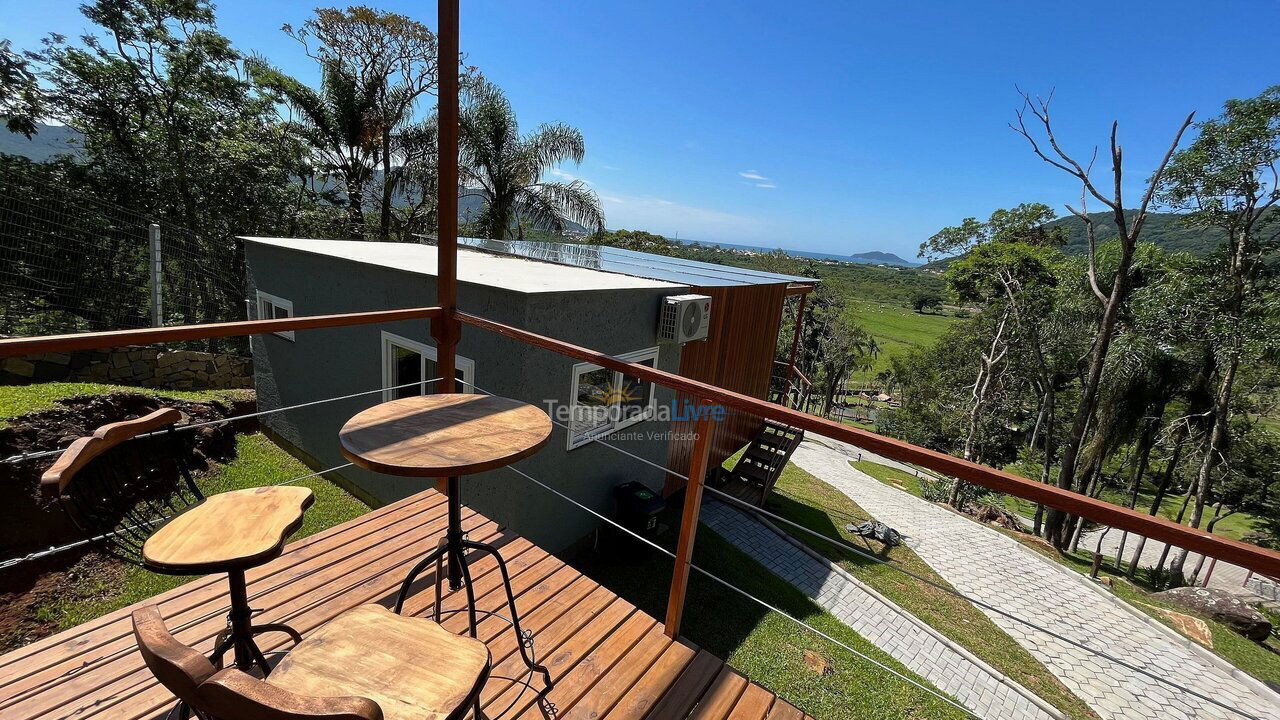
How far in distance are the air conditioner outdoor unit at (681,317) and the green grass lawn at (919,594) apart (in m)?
3.07

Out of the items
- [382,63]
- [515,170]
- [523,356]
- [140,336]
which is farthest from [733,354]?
[382,63]

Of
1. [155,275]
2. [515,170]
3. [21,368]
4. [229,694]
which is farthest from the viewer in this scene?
[515,170]

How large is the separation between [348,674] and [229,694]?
409 millimetres

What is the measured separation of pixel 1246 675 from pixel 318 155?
2048 centimetres

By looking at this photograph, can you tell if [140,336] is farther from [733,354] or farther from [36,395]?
[733,354]

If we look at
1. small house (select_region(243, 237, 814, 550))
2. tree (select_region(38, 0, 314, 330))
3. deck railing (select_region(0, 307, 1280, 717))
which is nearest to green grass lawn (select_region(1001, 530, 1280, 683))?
small house (select_region(243, 237, 814, 550))

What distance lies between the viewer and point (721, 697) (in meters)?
1.81

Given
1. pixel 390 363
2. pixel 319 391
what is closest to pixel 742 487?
pixel 390 363

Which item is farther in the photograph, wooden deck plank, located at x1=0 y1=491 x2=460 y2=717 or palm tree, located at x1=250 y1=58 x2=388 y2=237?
palm tree, located at x1=250 y1=58 x2=388 y2=237

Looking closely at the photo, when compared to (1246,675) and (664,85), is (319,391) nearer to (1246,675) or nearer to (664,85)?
(1246,675)

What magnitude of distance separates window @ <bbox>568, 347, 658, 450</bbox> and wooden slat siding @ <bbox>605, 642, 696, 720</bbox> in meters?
3.15

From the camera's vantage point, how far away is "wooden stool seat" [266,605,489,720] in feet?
3.16

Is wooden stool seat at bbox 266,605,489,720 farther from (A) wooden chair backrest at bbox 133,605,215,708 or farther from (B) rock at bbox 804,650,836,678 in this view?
(B) rock at bbox 804,650,836,678

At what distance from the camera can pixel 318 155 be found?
42.3ft
